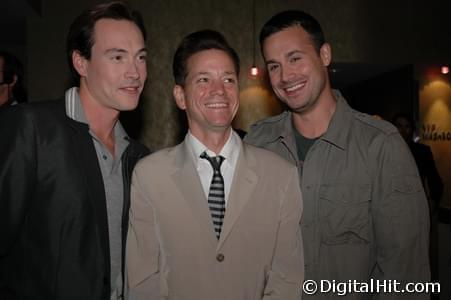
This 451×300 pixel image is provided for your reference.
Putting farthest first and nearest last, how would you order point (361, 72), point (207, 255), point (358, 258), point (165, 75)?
point (361, 72)
point (165, 75)
point (358, 258)
point (207, 255)

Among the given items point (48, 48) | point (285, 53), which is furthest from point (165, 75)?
point (285, 53)

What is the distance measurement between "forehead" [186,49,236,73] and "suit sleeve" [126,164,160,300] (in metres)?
0.56

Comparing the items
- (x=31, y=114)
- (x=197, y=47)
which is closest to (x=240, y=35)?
(x=197, y=47)

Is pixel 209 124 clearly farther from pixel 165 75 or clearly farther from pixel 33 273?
pixel 165 75

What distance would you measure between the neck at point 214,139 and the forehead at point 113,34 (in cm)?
59

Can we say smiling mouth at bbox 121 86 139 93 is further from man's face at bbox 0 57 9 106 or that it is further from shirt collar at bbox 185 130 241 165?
man's face at bbox 0 57 9 106

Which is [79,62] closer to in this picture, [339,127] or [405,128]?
[339,127]

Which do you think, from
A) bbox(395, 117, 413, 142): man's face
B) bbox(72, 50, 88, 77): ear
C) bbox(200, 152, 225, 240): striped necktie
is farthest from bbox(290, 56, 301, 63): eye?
bbox(395, 117, 413, 142): man's face

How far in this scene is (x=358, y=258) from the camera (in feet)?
6.45

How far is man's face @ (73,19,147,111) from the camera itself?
1.97 meters

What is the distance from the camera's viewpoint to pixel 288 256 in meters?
1.72

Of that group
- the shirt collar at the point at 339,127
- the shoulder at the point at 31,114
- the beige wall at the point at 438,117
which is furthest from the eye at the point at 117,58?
the beige wall at the point at 438,117

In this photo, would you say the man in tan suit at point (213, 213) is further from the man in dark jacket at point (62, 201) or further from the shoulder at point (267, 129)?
the shoulder at point (267, 129)

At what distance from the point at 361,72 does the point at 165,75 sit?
4224 mm
